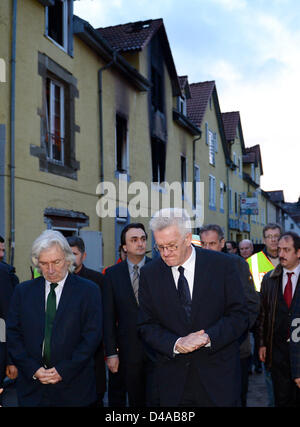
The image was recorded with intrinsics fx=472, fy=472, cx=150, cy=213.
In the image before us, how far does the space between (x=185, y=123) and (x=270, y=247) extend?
545 inches

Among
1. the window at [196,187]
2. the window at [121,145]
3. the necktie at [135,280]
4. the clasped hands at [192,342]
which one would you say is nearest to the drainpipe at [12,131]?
the necktie at [135,280]

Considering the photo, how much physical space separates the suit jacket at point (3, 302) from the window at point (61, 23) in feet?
24.5

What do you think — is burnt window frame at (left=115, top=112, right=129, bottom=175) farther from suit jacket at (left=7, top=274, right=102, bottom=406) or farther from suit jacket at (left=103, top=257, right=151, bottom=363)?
suit jacket at (left=7, top=274, right=102, bottom=406)

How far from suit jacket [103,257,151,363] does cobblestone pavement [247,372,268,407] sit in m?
1.97

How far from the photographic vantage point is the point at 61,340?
351 centimetres

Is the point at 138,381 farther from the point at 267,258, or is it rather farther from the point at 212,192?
the point at 212,192

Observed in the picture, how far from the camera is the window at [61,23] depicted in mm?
10820

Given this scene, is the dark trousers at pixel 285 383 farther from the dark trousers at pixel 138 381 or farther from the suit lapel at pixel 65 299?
the suit lapel at pixel 65 299

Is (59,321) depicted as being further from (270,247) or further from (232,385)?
(270,247)

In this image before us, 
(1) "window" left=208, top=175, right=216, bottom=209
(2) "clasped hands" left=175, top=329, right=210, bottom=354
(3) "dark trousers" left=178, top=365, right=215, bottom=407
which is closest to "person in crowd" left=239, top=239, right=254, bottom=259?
(3) "dark trousers" left=178, top=365, right=215, bottom=407

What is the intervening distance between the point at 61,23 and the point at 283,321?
910 centimetres

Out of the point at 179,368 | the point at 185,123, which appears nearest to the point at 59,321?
the point at 179,368

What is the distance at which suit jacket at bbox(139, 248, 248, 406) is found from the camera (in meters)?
3.26
